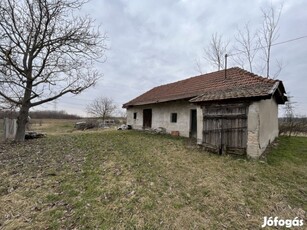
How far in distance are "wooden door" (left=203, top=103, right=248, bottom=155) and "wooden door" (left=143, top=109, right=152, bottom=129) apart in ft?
26.1

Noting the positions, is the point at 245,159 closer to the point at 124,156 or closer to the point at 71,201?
the point at 124,156

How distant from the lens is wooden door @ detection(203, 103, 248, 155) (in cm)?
774

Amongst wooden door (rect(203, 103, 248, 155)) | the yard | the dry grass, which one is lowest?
the yard

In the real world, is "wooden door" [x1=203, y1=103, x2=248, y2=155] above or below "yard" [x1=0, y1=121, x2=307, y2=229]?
above

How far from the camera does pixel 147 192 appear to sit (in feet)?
15.3

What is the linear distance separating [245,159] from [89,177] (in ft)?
18.0

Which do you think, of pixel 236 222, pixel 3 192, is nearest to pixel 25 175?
pixel 3 192

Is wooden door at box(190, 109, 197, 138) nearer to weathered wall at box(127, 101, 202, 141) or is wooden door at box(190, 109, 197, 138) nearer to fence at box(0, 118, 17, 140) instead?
weathered wall at box(127, 101, 202, 141)

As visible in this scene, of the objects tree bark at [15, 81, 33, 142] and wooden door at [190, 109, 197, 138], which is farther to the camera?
wooden door at [190, 109, 197, 138]

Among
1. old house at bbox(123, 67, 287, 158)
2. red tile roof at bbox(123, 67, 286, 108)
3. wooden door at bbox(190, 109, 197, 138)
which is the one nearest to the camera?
old house at bbox(123, 67, 287, 158)

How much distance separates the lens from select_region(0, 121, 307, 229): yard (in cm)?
375

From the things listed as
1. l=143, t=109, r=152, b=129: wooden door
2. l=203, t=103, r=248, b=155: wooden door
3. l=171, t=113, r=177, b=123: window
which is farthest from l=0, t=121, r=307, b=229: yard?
l=143, t=109, r=152, b=129: wooden door

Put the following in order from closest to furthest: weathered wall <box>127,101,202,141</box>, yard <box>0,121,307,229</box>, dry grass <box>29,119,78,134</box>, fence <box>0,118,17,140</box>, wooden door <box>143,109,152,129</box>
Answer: yard <box>0,121,307,229</box>
weathered wall <box>127,101,202,141</box>
fence <box>0,118,17,140</box>
wooden door <box>143,109,152,129</box>
dry grass <box>29,119,78,134</box>

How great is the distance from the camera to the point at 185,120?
1282 centimetres
